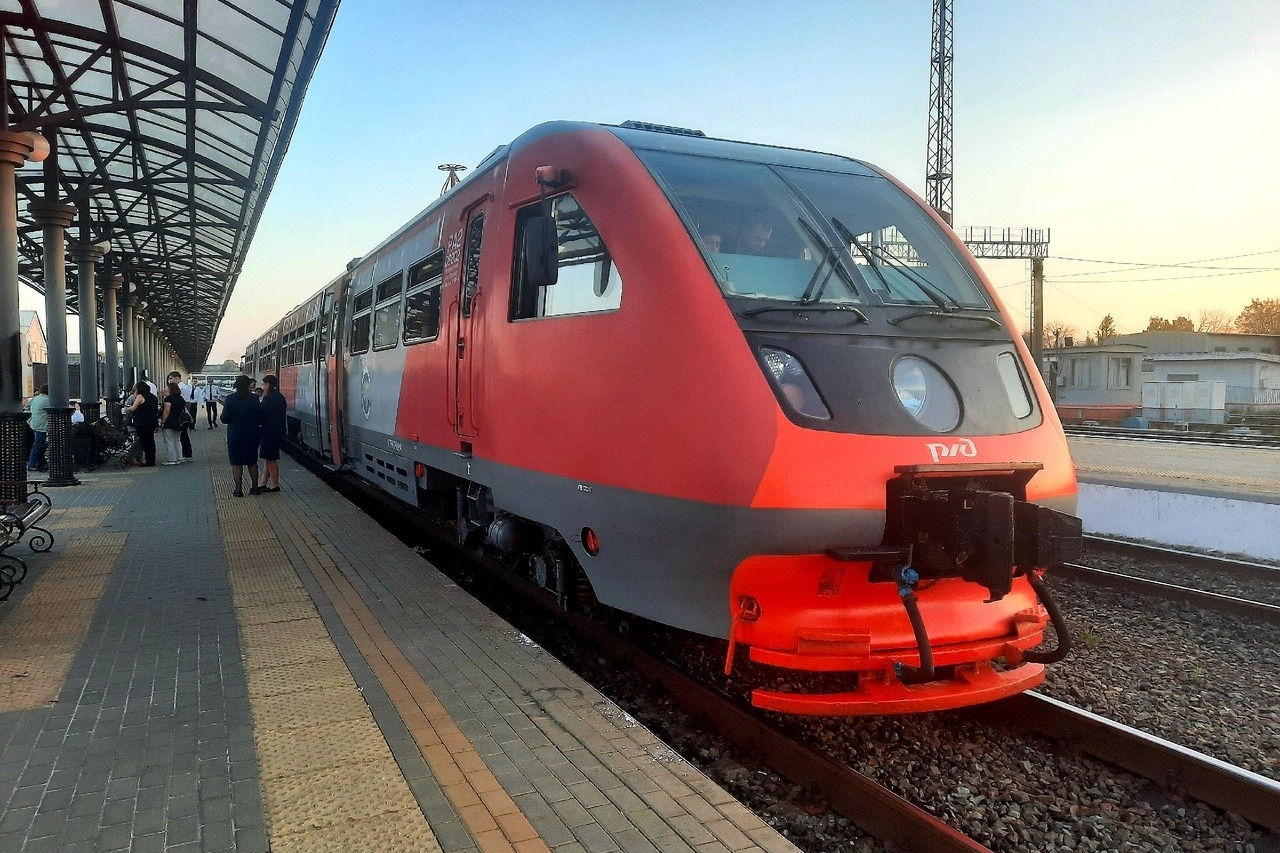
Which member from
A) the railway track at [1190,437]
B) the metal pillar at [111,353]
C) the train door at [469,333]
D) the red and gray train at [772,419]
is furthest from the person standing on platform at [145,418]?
the railway track at [1190,437]

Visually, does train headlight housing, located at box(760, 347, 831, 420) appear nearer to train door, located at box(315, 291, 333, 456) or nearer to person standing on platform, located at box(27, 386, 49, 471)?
train door, located at box(315, 291, 333, 456)

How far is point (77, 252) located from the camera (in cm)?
1873

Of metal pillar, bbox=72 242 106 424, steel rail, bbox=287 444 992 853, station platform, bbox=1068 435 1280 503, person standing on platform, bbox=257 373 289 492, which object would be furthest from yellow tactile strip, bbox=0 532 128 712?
metal pillar, bbox=72 242 106 424

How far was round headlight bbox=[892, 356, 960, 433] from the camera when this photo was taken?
414cm

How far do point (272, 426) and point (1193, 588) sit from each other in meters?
11.7

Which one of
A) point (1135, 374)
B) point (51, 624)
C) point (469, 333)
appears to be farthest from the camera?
point (1135, 374)

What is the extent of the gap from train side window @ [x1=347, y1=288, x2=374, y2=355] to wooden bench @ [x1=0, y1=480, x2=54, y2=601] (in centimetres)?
365

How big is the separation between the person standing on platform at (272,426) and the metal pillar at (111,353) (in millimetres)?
11676

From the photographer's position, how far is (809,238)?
15.4ft

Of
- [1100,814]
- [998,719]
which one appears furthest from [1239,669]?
[1100,814]

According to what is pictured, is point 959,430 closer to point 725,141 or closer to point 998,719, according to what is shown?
point 998,719

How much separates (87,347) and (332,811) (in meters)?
20.5

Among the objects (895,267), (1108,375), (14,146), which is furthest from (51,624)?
(1108,375)

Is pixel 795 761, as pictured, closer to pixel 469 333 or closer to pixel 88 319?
pixel 469 333
